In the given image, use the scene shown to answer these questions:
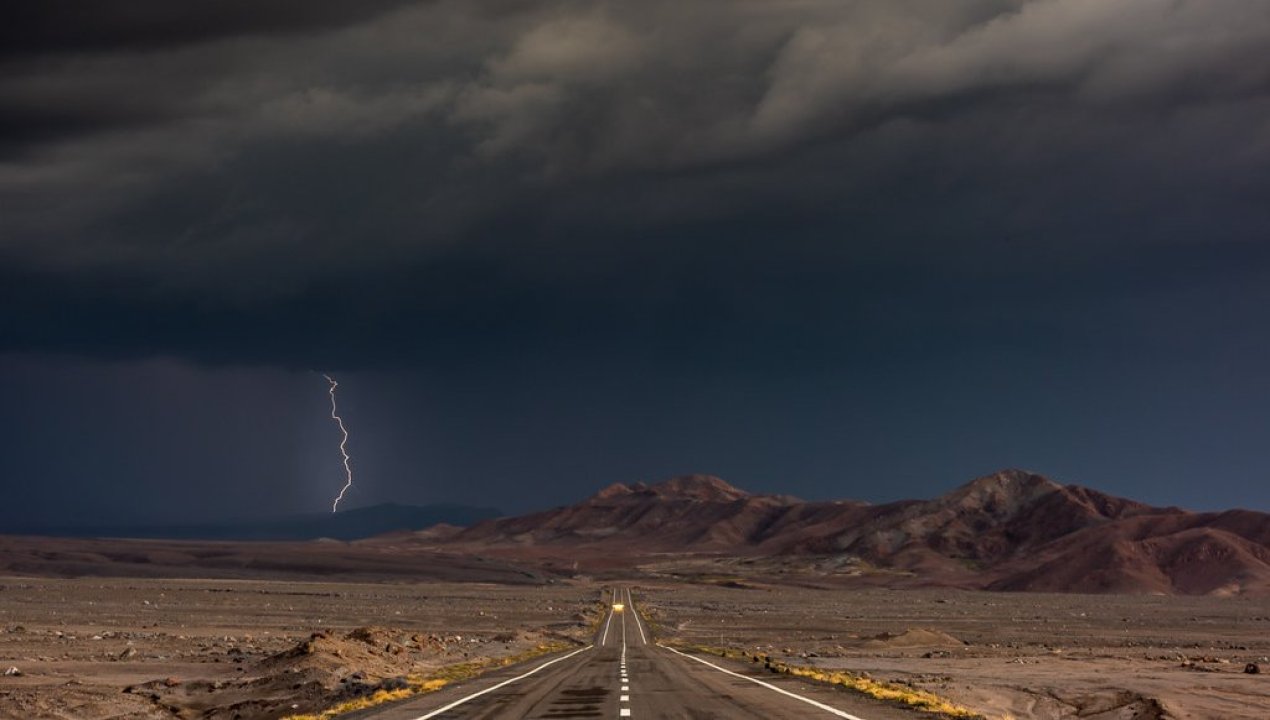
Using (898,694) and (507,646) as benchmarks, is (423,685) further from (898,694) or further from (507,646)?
(507,646)

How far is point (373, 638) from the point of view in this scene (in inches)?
2266

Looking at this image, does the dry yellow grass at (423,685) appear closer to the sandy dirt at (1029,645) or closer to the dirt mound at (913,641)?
the sandy dirt at (1029,645)

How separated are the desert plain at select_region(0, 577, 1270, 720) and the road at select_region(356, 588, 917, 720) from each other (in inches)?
172

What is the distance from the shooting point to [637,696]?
34250mm

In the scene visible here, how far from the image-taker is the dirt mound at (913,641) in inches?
3241

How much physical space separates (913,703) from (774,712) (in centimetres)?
486

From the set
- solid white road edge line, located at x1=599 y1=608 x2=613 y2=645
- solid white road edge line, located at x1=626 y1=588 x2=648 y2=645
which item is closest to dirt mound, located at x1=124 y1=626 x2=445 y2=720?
solid white road edge line, located at x1=599 y1=608 x2=613 y2=645

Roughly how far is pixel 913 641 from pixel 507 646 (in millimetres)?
29430

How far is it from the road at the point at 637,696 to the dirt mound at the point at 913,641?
105 feet

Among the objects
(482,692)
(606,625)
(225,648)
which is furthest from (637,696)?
(606,625)

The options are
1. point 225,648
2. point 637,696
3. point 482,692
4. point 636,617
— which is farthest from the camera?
point 636,617

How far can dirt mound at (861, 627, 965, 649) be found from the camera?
82312 millimetres

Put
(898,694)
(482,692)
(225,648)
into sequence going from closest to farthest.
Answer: (898,694) < (482,692) < (225,648)

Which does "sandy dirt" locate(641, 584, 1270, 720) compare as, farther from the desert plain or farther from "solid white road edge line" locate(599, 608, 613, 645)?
"solid white road edge line" locate(599, 608, 613, 645)
